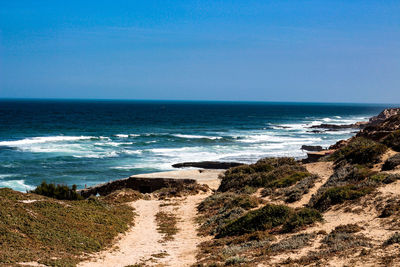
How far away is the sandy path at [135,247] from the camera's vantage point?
39.5 feet

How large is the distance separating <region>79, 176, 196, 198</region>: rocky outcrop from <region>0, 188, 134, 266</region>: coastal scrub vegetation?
26.6ft

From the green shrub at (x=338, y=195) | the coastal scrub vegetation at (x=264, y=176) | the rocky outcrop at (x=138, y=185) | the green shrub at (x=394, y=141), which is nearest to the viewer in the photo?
the green shrub at (x=338, y=195)

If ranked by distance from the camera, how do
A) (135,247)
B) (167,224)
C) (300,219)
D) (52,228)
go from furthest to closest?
(167,224), (52,228), (135,247), (300,219)

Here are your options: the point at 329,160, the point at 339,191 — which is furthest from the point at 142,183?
the point at 339,191

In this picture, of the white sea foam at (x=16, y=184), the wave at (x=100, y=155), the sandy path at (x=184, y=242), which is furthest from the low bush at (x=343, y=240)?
the wave at (x=100, y=155)

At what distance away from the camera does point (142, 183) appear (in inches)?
1072

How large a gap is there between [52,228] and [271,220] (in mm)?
7516

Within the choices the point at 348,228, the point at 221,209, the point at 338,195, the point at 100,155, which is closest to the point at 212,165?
the point at 100,155

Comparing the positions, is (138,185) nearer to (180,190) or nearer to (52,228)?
(180,190)

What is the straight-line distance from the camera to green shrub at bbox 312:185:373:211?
1544 cm

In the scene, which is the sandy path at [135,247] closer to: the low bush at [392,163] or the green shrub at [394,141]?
the low bush at [392,163]

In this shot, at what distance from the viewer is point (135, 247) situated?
13.9 m

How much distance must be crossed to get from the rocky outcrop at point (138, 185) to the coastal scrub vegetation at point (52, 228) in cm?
810

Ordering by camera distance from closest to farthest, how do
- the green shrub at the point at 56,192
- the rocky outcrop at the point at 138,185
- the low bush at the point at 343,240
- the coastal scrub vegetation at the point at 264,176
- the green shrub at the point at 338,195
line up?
1. the low bush at the point at 343,240
2. the green shrub at the point at 338,195
3. the green shrub at the point at 56,192
4. the coastal scrub vegetation at the point at 264,176
5. the rocky outcrop at the point at 138,185
